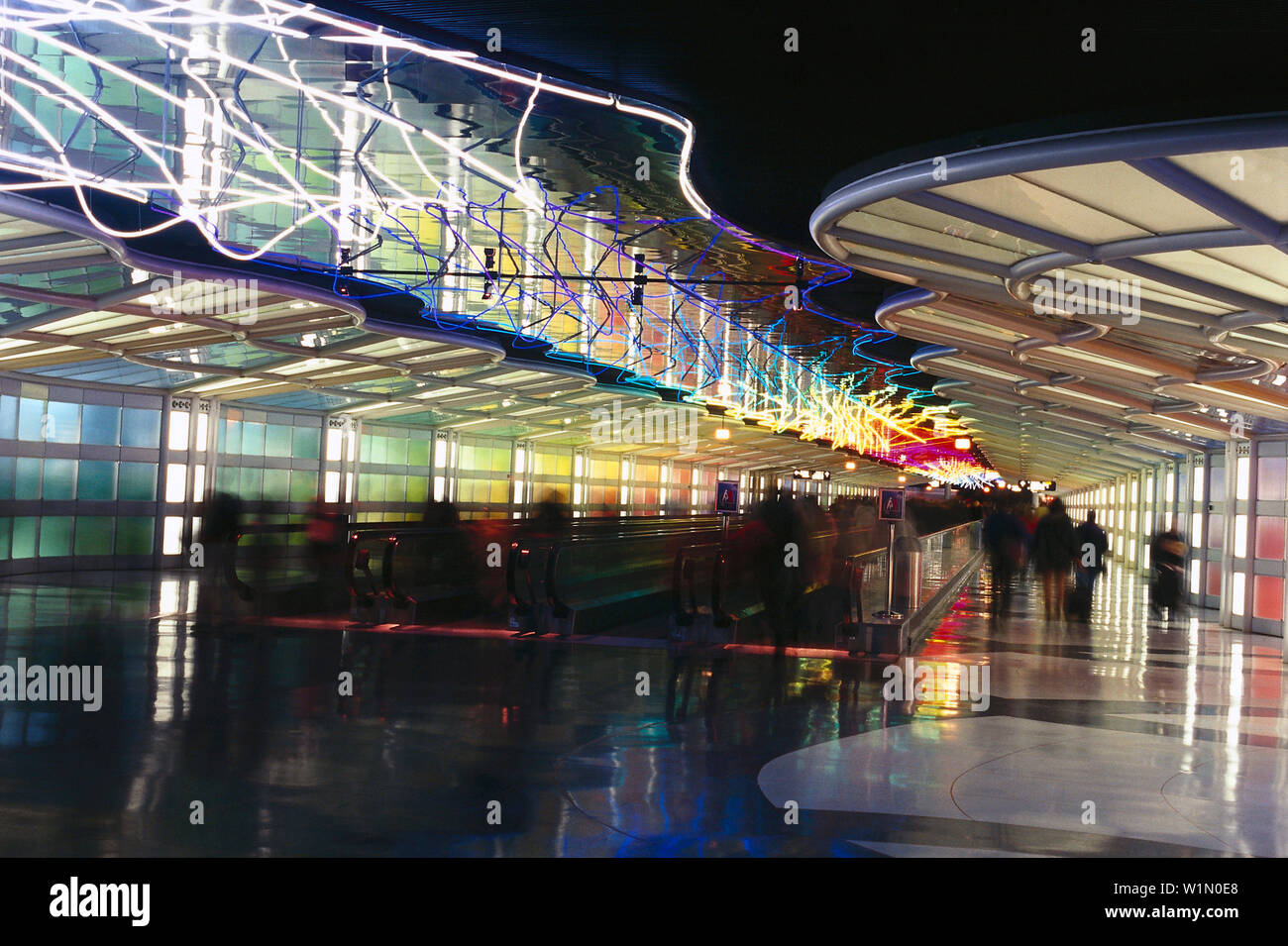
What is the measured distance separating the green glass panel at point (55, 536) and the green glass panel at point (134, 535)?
136cm

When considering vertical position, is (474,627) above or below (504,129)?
below

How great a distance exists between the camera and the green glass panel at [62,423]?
22.1 meters

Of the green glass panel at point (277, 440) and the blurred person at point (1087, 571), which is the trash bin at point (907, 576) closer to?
the blurred person at point (1087, 571)

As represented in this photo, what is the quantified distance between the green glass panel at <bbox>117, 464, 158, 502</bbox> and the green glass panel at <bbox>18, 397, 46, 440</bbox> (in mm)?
2242

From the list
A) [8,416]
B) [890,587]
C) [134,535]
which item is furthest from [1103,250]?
[134,535]

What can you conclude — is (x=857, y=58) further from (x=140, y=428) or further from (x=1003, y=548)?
(x=140, y=428)

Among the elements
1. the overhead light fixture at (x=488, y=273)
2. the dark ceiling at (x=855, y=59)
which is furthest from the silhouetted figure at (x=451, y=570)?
the dark ceiling at (x=855, y=59)

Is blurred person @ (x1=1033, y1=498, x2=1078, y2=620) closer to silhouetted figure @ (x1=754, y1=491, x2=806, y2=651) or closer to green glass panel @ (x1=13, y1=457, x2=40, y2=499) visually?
silhouetted figure @ (x1=754, y1=491, x2=806, y2=651)

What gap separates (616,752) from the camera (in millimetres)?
8227

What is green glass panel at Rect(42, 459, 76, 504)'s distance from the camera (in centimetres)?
2195

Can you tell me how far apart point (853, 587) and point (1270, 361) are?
18.9 feet
